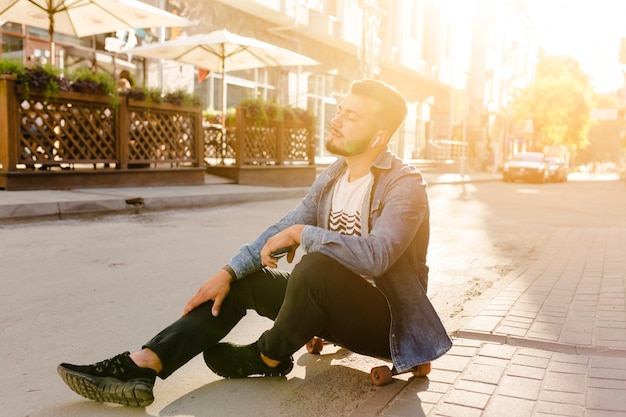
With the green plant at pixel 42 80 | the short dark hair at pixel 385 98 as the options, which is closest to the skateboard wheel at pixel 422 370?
the short dark hair at pixel 385 98

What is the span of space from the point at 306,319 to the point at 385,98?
3.45 feet

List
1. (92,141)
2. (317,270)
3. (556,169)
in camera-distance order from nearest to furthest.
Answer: (317,270), (92,141), (556,169)

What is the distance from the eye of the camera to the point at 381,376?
2756mm

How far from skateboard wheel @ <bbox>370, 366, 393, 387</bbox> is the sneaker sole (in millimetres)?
949

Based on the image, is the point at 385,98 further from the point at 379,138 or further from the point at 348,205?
the point at 348,205

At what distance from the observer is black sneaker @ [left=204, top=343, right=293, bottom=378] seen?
111 inches

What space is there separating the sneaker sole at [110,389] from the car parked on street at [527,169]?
94.5 feet

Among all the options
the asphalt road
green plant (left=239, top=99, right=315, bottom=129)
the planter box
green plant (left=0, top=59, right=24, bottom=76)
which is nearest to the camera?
the asphalt road

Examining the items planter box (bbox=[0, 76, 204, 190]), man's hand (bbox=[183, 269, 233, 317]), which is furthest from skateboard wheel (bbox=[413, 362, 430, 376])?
planter box (bbox=[0, 76, 204, 190])

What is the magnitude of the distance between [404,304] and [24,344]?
2.05 metres

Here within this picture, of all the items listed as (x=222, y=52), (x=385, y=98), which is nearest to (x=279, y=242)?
(x=385, y=98)

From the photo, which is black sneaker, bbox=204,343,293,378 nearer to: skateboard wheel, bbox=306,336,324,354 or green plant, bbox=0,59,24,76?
skateboard wheel, bbox=306,336,324,354

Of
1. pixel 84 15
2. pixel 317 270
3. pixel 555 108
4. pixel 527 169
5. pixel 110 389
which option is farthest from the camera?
pixel 555 108

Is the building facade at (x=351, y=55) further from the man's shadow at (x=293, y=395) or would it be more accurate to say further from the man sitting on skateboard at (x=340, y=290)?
the man's shadow at (x=293, y=395)
